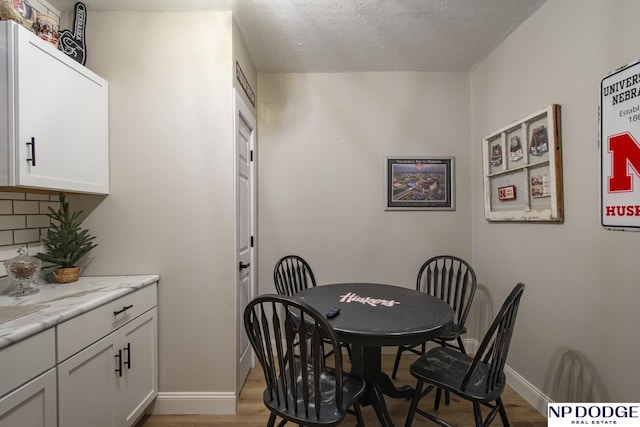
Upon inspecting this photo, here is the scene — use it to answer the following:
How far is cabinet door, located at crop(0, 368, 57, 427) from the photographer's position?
38.0 inches

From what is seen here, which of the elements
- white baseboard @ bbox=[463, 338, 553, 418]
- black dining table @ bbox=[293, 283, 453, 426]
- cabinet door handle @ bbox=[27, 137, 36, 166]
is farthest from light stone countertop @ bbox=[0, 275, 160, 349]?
white baseboard @ bbox=[463, 338, 553, 418]

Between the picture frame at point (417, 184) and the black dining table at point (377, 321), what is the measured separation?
96 cm

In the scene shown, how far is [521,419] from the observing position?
1.84 metres

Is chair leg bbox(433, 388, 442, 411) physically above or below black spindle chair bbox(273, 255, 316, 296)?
below

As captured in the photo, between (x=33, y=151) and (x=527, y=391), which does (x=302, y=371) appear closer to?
(x=33, y=151)

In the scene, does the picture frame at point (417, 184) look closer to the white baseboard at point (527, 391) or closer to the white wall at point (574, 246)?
the white wall at point (574, 246)

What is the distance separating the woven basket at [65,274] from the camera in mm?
1695

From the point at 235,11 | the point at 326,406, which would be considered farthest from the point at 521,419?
the point at 235,11

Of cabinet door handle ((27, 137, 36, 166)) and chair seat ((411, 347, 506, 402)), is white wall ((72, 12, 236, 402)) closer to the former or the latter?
cabinet door handle ((27, 137, 36, 166))

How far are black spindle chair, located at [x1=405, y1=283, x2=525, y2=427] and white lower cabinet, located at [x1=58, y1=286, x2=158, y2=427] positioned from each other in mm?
1505

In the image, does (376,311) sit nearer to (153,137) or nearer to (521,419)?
(521,419)

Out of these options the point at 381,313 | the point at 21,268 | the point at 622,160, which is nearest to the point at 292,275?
→ the point at 381,313

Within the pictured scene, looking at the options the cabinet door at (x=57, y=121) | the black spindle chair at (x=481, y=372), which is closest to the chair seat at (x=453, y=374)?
the black spindle chair at (x=481, y=372)

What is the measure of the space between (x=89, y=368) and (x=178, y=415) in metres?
0.83
